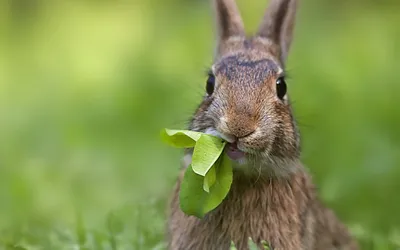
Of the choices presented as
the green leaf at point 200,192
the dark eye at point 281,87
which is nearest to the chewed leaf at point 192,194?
the green leaf at point 200,192

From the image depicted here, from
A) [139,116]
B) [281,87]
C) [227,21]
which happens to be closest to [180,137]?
[281,87]

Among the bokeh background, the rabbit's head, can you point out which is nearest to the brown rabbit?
the rabbit's head

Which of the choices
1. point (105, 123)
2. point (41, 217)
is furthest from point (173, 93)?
point (41, 217)

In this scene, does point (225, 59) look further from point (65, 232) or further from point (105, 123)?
point (105, 123)

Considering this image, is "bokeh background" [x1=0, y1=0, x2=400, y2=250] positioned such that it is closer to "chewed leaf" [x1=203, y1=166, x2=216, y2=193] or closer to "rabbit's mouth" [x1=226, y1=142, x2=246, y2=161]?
"chewed leaf" [x1=203, y1=166, x2=216, y2=193]

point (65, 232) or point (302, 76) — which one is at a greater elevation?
point (302, 76)

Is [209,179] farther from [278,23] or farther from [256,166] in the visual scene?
[278,23]
